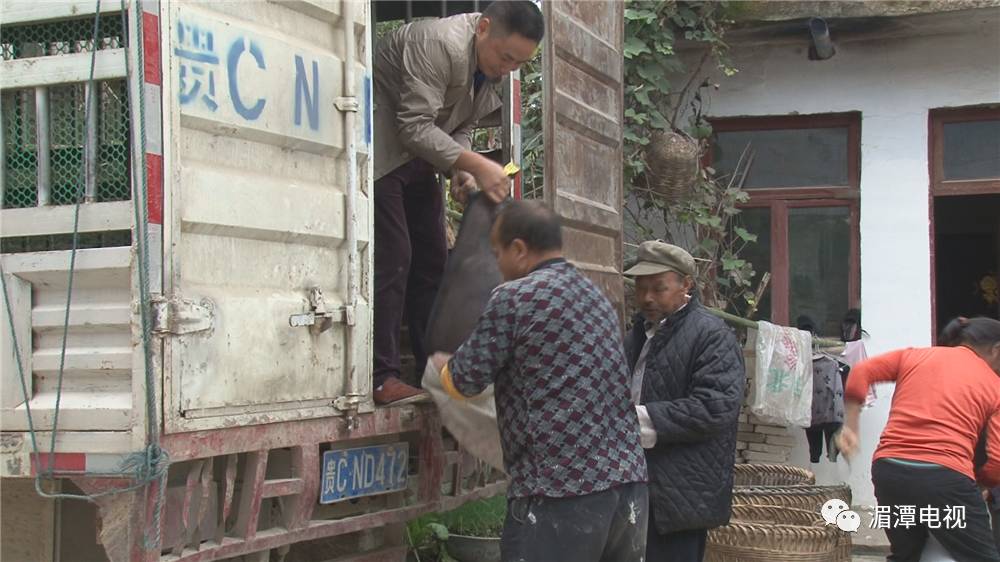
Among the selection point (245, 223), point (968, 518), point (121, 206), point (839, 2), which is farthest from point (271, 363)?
point (839, 2)

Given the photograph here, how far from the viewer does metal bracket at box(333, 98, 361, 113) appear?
355 cm

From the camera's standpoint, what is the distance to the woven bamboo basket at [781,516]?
5.07 meters

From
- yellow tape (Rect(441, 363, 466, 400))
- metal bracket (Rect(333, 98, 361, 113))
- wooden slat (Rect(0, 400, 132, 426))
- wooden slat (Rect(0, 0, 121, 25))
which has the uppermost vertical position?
wooden slat (Rect(0, 0, 121, 25))

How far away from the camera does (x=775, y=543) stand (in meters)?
4.80

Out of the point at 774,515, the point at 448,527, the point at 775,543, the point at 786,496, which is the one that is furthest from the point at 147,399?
the point at 786,496

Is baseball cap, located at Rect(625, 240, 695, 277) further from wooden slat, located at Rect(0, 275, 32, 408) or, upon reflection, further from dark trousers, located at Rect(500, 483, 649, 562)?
wooden slat, located at Rect(0, 275, 32, 408)

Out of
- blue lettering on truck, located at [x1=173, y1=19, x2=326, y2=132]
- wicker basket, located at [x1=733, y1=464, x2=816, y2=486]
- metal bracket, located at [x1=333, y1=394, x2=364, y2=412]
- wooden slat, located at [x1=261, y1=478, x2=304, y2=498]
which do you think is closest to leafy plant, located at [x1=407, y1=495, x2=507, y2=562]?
wicker basket, located at [x1=733, y1=464, x2=816, y2=486]

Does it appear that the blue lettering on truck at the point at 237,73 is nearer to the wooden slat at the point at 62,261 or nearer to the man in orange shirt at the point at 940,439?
the wooden slat at the point at 62,261

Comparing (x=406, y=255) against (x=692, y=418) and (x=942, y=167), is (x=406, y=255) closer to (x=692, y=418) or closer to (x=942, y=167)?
(x=692, y=418)

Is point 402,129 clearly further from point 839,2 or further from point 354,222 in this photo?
point 839,2

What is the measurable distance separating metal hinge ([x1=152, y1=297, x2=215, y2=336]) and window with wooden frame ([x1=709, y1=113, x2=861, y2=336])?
5.61m

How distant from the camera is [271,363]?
3221 millimetres

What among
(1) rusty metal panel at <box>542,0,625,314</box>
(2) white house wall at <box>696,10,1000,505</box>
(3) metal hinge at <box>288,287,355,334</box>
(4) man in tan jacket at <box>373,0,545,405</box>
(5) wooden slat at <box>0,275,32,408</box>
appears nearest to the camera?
(5) wooden slat at <box>0,275,32,408</box>

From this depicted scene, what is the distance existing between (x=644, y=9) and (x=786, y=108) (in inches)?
52.3
